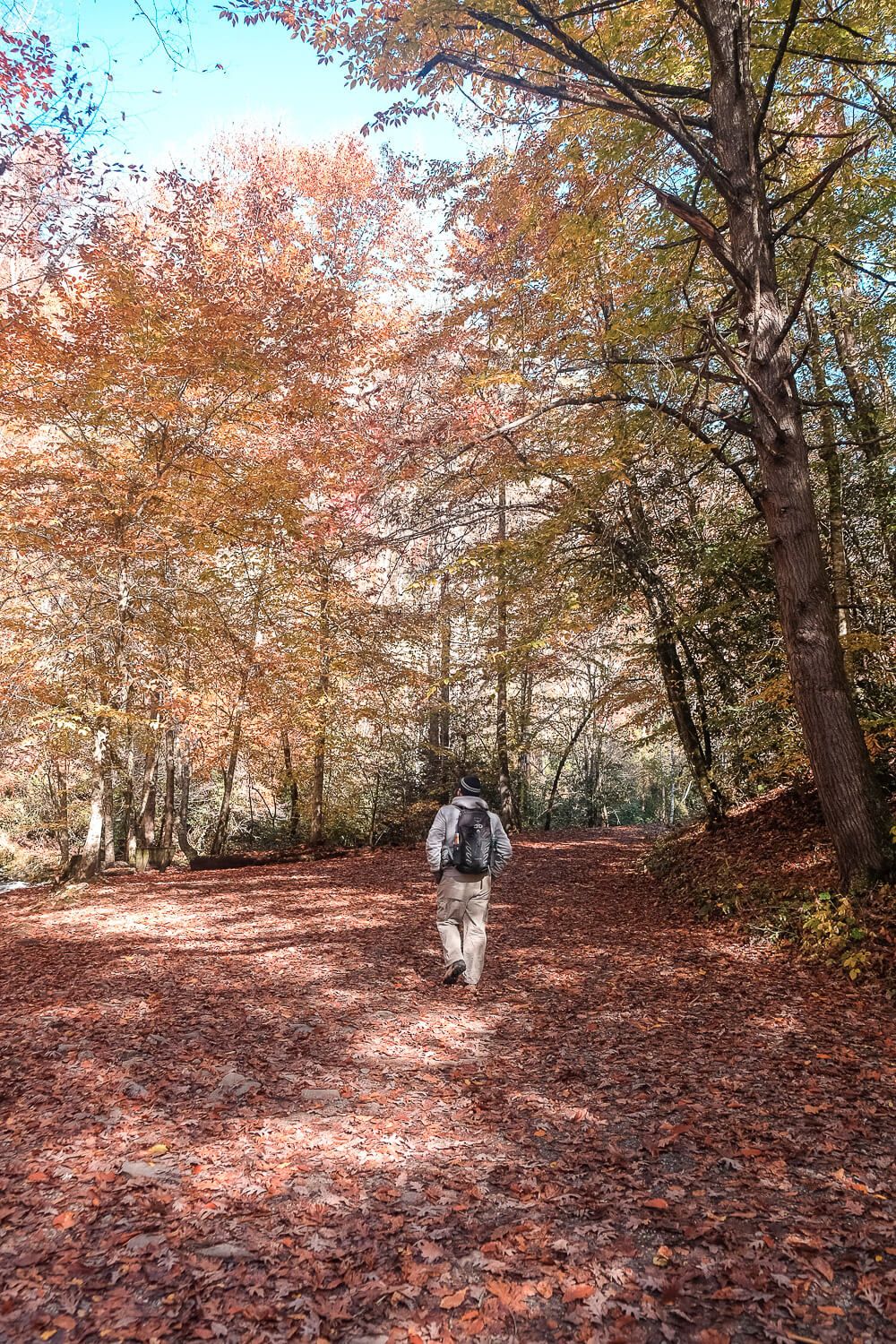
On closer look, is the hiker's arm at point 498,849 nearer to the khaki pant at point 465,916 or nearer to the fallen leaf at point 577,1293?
the khaki pant at point 465,916

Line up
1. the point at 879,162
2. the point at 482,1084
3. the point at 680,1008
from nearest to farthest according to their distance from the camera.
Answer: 1. the point at 482,1084
2. the point at 680,1008
3. the point at 879,162

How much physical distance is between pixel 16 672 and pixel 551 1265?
970 centimetres

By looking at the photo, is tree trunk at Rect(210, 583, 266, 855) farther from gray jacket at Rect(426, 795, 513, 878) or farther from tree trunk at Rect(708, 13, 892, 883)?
tree trunk at Rect(708, 13, 892, 883)

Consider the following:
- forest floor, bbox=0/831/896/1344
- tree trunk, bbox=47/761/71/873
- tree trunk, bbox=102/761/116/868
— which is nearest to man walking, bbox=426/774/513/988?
forest floor, bbox=0/831/896/1344

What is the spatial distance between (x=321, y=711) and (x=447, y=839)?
831 cm

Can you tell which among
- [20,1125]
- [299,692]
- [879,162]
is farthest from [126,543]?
[879,162]

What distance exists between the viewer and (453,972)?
6.04 m

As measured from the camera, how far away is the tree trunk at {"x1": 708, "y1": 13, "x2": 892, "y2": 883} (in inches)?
238

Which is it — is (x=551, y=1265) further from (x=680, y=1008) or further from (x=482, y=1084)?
(x=680, y=1008)

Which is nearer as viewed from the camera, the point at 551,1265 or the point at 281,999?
the point at 551,1265

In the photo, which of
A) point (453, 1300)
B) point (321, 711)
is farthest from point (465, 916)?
point (321, 711)

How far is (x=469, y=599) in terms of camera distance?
1338 centimetres

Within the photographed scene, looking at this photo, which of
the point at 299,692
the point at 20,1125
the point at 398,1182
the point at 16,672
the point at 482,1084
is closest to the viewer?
the point at 398,1182

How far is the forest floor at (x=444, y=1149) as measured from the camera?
95.5 inches
